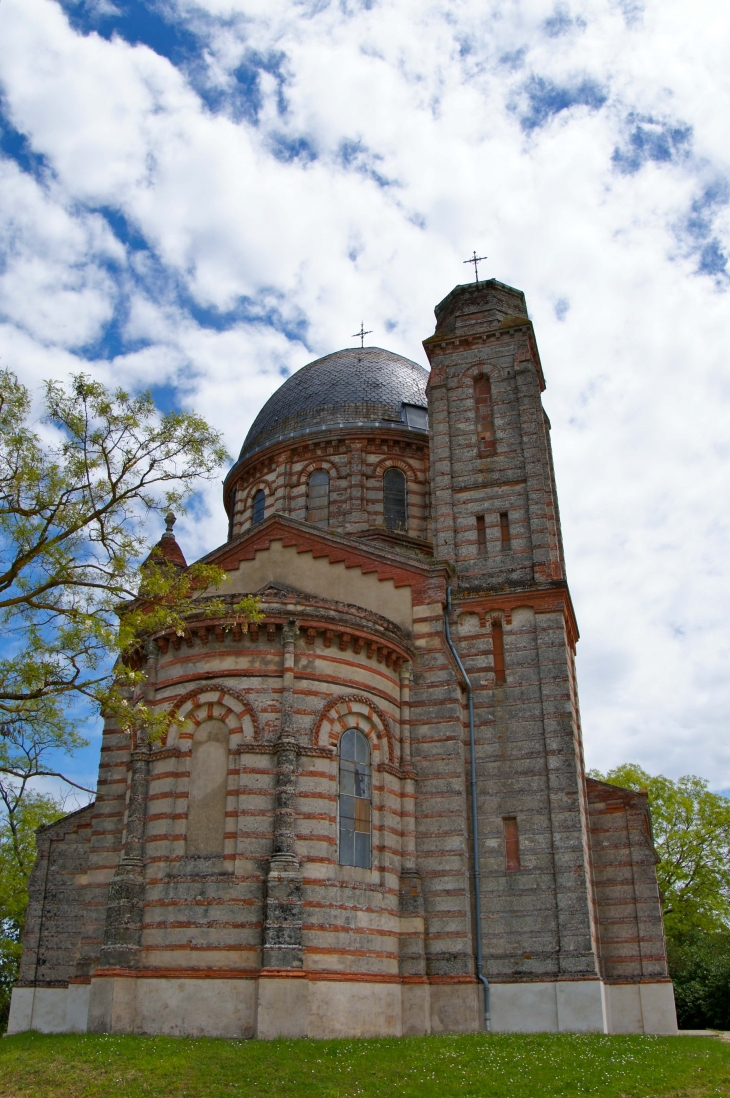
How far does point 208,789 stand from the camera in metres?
19.1

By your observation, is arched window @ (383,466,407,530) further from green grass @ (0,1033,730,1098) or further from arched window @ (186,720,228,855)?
green grass @ (0,1033,730,1098)

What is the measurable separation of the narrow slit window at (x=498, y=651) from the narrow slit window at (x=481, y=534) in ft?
7.65

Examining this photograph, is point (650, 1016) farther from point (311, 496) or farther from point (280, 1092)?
point (311, 496)

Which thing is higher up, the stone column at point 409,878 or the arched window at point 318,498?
the arched window at point 318,498

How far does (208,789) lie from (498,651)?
7.97 meters

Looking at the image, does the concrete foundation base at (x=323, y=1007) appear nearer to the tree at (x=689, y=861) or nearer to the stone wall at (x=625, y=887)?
the stone wall at (x=625, y=887)

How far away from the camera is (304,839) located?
61.2 feet

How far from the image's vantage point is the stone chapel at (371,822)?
703 inches

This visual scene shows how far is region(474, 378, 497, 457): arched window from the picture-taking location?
2662cm

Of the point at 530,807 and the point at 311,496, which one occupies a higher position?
the point at 311,496

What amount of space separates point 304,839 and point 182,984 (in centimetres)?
337

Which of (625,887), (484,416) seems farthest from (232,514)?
(625,887)

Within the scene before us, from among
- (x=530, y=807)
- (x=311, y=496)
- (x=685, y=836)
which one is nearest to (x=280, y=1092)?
(x=530, y=807)

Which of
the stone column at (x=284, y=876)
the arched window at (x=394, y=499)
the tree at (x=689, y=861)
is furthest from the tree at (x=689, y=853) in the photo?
the stone column at (x=284, y=876)
